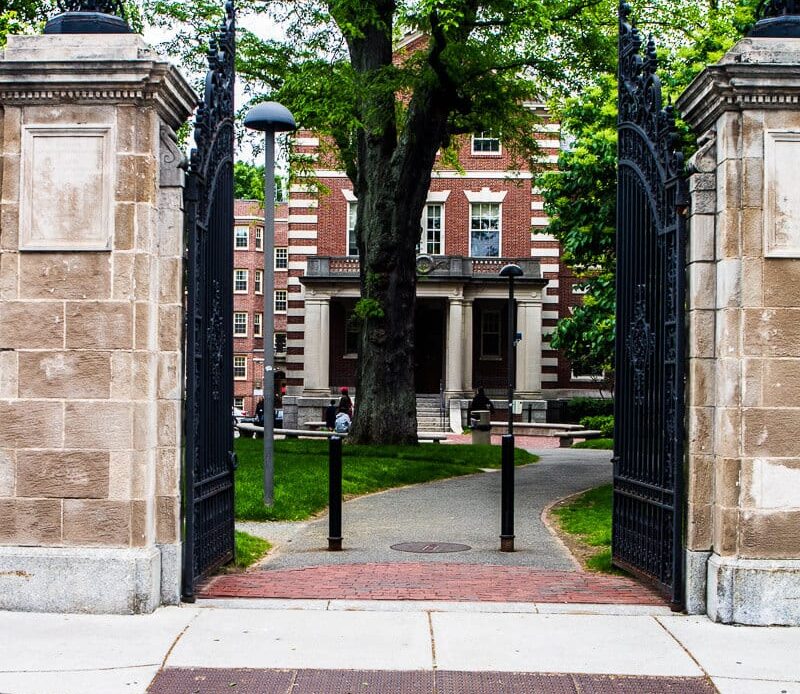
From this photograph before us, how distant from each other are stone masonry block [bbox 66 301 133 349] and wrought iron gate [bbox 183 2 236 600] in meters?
0.47

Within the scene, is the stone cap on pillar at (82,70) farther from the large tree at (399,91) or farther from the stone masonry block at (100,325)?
the large tree at (399,91)

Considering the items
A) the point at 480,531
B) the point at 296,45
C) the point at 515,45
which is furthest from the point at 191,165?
the point at 296,45

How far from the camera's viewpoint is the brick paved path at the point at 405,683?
5062 millimetres

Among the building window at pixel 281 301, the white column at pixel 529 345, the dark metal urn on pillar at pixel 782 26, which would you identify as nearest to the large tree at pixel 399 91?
the dark metal urn on pillar at pixel 782 26

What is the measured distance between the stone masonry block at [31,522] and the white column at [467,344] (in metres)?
33.4

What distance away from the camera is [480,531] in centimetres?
1134

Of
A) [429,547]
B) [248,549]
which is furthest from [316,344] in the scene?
[248,549]

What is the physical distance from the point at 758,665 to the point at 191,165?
461 centimetres

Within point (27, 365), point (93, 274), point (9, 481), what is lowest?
point (9, 481)

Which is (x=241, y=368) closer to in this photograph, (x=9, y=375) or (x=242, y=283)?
(x=242, y=283)

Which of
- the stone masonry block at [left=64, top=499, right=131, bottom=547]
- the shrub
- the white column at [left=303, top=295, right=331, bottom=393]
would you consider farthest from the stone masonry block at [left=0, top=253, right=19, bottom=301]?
the shrub

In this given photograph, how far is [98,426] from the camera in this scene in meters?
6.61

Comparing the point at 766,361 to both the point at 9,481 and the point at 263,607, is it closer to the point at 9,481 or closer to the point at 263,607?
the point at 263,607

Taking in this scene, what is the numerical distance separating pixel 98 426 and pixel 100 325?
24.9 inches
